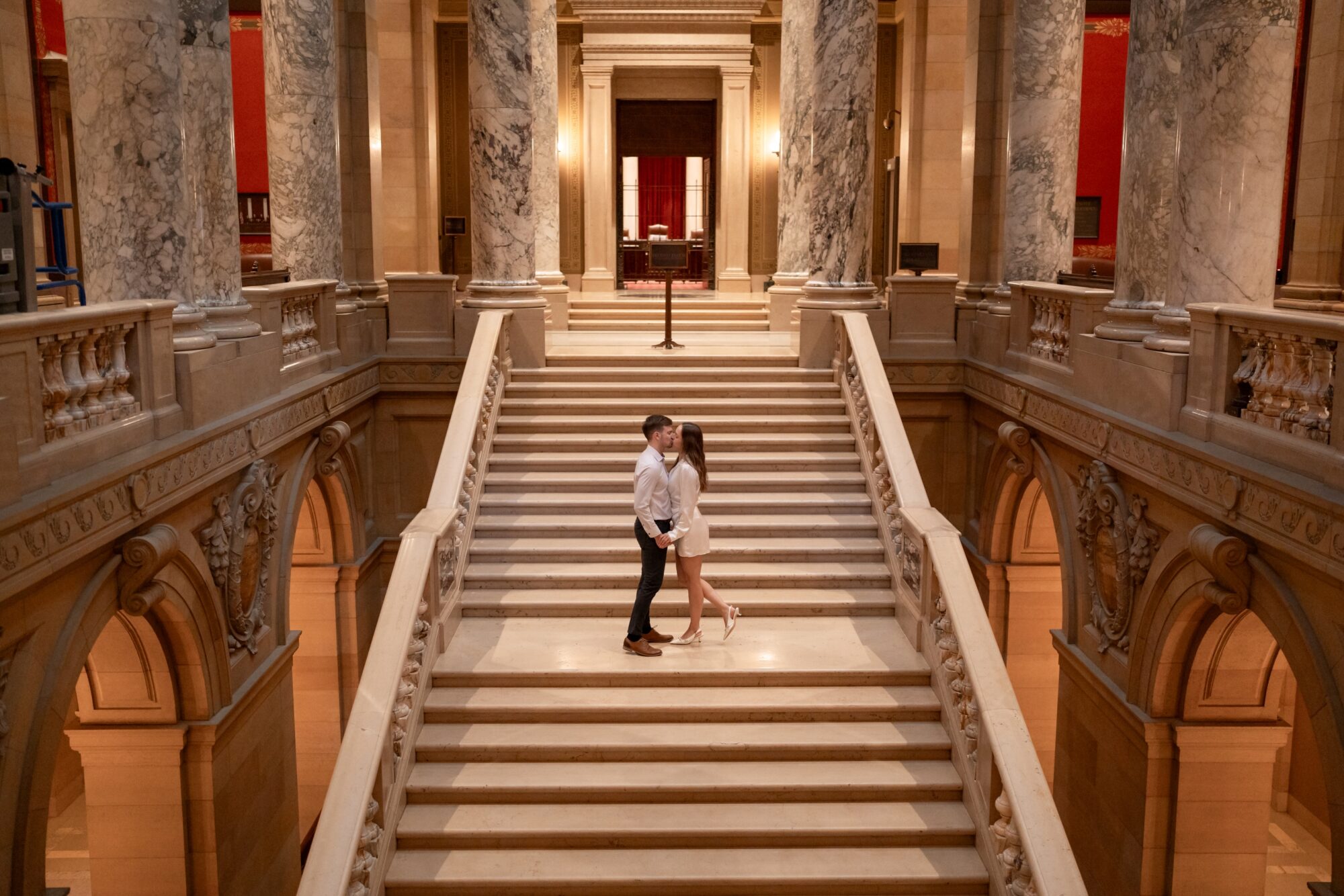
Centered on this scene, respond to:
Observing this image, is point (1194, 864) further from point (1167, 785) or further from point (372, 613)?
point (372, 613)

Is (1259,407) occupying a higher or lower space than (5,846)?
higher

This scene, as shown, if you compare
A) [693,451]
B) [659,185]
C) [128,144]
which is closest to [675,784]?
[693,451]

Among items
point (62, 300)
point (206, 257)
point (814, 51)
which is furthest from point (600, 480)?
point (62, 300)

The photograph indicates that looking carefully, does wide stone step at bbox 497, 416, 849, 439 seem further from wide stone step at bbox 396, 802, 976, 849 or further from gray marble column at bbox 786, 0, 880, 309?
wide stone step at bbox 396, 802, 976, 849

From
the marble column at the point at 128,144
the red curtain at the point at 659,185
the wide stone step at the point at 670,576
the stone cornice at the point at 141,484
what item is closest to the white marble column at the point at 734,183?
the red curtain at the point at 659,185

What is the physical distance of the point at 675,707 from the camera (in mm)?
8242

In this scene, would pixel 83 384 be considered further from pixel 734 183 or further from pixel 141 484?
pixel 734 183

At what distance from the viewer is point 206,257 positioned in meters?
9.42

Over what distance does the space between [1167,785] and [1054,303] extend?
4578 mm

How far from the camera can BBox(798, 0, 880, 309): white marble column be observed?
1283 cm

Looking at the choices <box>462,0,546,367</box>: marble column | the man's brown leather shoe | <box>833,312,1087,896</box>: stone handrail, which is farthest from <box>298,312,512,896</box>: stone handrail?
<box>833,312,1087,896</box>: stone handrail

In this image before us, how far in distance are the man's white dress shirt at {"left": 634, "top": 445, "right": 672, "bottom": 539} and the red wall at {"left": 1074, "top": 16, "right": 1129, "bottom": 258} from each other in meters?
15.1

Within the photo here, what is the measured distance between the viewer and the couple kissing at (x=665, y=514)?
8.52m

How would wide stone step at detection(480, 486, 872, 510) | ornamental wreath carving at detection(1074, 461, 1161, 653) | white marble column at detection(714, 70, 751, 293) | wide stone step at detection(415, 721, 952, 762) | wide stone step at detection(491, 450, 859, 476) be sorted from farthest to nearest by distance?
white marble column at detection(714, 70, 751, 293)
wide stone step at detection(491, 450, 859, 476)
wide stone step at detection(480, 486, 872, 510)
ornamental wreath carving at detection(1074, 461, 1161, 653)
wide stone step at detection(415, 721, 952, 762)
